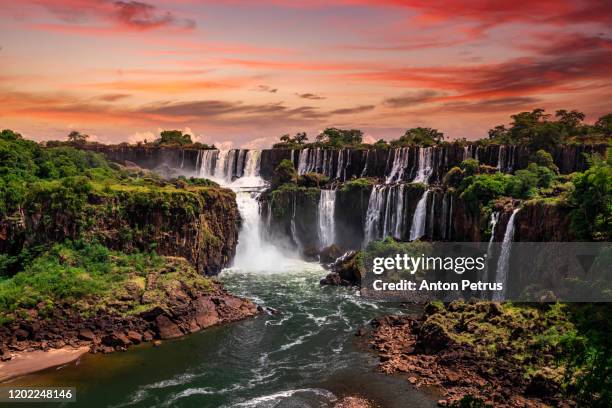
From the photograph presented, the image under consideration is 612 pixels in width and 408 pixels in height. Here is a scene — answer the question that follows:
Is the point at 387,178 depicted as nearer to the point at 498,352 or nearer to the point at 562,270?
the point at 562,270

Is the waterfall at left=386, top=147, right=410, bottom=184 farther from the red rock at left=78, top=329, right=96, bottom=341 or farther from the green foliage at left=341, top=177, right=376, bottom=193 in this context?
the red rock at left=78, top=329, right=96, bottom=341

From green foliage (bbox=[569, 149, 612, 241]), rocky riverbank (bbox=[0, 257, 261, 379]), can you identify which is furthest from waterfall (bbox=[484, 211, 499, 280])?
rocky riverbank (bbox=[0, 257, 261, 379])

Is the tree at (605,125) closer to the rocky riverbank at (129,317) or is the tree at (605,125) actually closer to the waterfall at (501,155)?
the waterfall at (501,155)

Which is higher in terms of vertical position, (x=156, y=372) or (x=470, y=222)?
(x=470, y=222)

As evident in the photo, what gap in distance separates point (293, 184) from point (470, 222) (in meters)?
26.0

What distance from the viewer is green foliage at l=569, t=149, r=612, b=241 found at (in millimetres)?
33438

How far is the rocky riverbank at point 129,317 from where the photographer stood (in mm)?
32750

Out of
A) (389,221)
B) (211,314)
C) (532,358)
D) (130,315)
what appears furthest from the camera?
(389,221)

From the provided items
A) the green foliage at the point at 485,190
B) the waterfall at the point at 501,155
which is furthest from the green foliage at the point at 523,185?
the waterfall at the point at 501,155

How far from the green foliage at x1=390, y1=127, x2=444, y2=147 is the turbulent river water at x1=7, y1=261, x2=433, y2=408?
→ 45.8 meters

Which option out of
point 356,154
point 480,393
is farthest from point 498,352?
point 356,154

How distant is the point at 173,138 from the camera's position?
101625 mm

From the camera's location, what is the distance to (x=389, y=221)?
2314 inches

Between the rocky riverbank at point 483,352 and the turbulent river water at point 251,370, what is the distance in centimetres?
181
